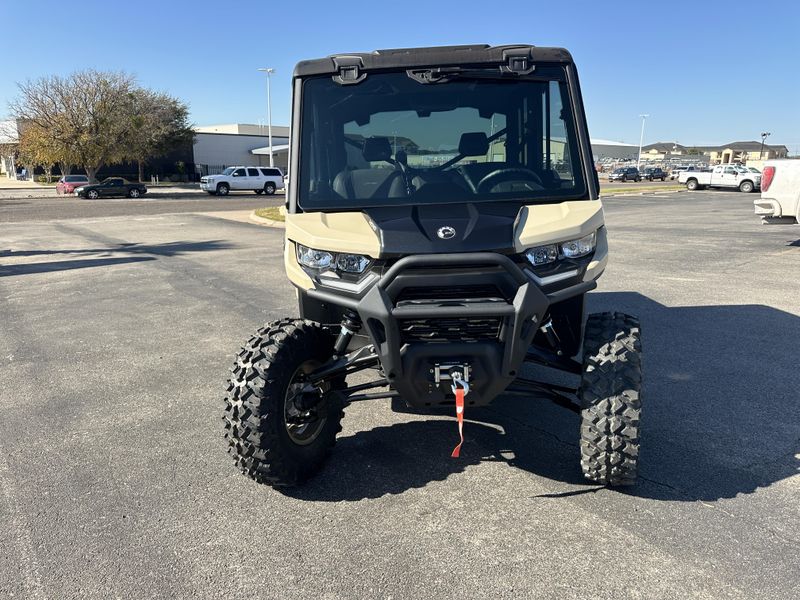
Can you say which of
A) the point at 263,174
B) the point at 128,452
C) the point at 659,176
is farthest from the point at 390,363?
the point at 659,176

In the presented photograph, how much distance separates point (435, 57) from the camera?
3.71m

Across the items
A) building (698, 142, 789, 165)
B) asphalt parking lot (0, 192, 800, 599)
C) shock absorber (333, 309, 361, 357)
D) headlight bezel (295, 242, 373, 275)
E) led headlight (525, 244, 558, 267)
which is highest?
building (698, 142, 789, 165)

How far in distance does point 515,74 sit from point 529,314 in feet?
5.16

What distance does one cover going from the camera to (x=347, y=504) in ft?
11.3

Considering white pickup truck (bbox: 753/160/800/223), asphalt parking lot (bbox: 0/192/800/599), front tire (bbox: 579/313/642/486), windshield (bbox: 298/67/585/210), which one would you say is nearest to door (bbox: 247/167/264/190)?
white pickup truck (bbox: 753/160/800/223)

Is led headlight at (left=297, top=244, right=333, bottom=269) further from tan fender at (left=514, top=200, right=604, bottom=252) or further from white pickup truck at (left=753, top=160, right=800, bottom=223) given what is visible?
white pickup truck at (left=753, top=160, right=800, bottom=223)

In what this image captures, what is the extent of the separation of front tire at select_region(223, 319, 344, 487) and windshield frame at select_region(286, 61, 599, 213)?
76 centimetres

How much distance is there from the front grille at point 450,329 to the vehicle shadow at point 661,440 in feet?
3.42

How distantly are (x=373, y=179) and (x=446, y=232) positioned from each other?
3.06 ft

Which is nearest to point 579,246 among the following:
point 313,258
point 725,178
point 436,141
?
point 436,141

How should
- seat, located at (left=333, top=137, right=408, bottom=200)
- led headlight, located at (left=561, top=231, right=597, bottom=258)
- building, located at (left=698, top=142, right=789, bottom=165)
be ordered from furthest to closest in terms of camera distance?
building, located at (left=698, top=142, right=789, bottom=165) < seat, located at (left=333, top=137, right=408, bottom=200) < led headlight, located at (left=561, top=231, right=597, bottom=258)

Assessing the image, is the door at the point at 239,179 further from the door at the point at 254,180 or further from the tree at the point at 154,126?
the tree at the point at 154,126

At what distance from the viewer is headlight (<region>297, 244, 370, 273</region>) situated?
10.5 feet

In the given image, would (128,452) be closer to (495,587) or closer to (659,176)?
(495,587)
